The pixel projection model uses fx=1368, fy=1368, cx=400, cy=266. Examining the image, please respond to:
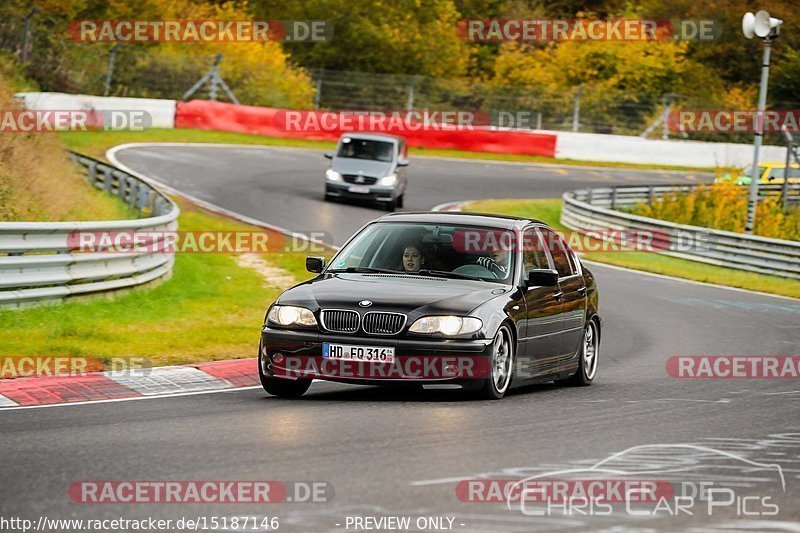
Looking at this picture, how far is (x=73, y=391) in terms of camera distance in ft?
34.7

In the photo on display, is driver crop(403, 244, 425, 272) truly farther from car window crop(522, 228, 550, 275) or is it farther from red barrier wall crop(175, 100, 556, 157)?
red barrier wall crop(175, 100, 556, 157)

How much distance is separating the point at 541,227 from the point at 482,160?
110 ft

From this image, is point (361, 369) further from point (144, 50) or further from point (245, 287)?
point (144, 50)

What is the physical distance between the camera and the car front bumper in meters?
10.0

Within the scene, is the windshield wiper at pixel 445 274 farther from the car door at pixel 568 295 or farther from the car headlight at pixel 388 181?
the car headlight at pixel 388 181

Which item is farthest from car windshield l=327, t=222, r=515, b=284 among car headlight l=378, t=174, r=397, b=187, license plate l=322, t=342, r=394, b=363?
car headlight l=378, t=174, r=397, b=187

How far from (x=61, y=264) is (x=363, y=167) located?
58.1 feet

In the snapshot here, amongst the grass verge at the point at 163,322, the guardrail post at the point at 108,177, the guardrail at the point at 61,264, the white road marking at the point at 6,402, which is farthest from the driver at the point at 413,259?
the guardrail post at the point at 108,177

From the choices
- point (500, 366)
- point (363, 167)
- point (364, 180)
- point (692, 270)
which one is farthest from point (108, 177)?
point (500, 366)

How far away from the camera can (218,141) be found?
41906mm

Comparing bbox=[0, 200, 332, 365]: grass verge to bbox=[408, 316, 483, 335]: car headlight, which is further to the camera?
bbox=[0, 200, 332, 365]: grass verge

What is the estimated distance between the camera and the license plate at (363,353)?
10023mm

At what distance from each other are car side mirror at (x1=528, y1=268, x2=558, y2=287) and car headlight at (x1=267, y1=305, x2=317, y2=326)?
1.95 metres

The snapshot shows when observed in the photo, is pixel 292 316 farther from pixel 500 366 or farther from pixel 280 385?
pixel 500 366
